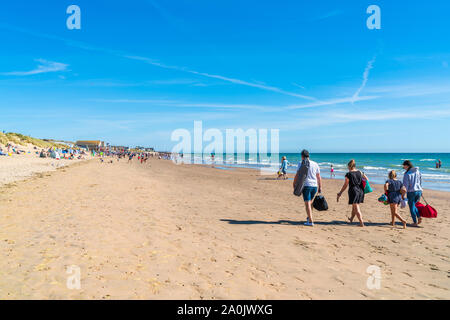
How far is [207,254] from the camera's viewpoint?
16.2 ft

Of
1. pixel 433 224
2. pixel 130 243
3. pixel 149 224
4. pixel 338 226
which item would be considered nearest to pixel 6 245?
pixel 130 243

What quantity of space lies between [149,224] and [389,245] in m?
6.05

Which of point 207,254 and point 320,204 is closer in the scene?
point 207,254

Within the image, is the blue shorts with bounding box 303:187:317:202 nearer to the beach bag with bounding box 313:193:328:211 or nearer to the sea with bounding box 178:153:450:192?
the beach bag with bounding box 313:193:328:211

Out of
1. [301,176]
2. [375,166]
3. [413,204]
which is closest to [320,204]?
[301,176]

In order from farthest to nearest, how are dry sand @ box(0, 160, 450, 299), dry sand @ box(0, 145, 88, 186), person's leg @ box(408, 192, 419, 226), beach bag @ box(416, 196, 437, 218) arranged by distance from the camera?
dry sand @ box(0, 145, 88, 186), person's leg @ box(408, 192, 419, 226), beach bag @ box(416, 196, 437, 218), dry sand @ box(0, 160, 450, 299)

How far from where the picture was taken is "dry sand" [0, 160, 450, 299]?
11.8 ft

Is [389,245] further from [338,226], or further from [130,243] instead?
[130,243]

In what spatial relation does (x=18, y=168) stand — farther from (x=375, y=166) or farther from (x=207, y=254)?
(x=375, y=166)

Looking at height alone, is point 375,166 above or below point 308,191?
below

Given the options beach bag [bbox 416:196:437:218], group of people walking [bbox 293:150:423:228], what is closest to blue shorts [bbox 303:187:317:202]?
group of people walking [bbox 293:150:423:228]

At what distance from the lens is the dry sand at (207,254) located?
3605 mm

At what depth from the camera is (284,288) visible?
→ 369 cm

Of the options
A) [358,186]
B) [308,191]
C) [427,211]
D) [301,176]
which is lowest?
[427,211]
